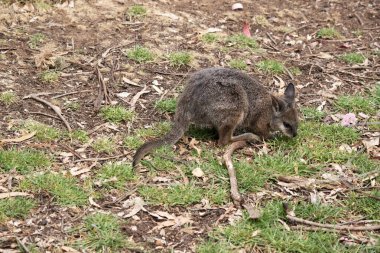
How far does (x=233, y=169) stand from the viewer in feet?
19.0

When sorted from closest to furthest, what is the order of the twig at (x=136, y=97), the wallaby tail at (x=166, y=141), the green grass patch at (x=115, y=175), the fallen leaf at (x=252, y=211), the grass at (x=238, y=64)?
the fallen leaf at (x=252, y=211) < the green grass patch at (x=115, y=175) < the wallaby tail at (x=166, y=141) < the twig at (x=136, y=97) < the grass at (x=238, y=64)

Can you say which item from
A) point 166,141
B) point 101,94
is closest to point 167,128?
point 166,141

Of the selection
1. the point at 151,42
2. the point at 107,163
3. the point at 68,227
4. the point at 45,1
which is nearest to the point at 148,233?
the point at 68,227

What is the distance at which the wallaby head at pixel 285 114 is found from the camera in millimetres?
6551

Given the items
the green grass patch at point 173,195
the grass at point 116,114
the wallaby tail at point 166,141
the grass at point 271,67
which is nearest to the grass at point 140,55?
the grass at point 116,114

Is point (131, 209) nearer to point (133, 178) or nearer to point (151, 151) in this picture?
point (133, 178)

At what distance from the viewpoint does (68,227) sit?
4891mm

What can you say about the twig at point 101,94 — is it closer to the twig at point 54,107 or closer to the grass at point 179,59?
the twig at point 54,107

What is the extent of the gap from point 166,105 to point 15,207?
2576 millimetres

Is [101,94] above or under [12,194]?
above

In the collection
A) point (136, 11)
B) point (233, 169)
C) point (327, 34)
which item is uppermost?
point (136, 11)

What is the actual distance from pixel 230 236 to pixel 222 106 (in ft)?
6.09

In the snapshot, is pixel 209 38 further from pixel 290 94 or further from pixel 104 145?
pixel 104 145

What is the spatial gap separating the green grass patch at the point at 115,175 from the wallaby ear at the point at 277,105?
206cm
